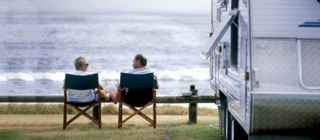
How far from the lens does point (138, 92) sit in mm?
9172

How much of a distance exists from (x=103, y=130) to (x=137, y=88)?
71 cm

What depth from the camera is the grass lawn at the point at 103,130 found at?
332 inches

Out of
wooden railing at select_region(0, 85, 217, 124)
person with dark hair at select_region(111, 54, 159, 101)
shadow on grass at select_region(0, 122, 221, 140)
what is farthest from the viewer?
wooden railing at select_region(0, 85, 217, 124)

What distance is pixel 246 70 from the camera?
5.63 meters

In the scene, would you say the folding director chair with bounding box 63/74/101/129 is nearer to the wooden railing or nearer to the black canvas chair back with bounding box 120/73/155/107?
the black canvas chair back with bounding box 120/73/155/107

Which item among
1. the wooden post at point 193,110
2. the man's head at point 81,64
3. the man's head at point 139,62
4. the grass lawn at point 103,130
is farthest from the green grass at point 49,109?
the man's head at point 139,62

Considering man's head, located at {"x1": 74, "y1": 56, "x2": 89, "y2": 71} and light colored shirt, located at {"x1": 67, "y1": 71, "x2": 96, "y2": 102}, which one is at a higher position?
man's head, located at {"x1": 74, "y1": 56, "x2": 89, "y2": 71}

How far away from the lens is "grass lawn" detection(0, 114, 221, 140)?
842 centimetres

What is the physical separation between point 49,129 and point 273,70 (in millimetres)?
4403

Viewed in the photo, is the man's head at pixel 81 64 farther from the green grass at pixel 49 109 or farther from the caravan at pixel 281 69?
the caravan at pixel 281 69

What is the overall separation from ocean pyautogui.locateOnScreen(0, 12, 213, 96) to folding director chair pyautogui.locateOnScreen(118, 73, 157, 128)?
9.10 m

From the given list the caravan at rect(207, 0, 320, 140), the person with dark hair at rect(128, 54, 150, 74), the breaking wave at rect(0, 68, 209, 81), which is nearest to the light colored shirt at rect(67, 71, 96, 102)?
the person with dark hair at rect(128, 54, 150, 74)

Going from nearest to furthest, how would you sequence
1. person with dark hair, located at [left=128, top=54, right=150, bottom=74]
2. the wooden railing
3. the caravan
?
the caravan
person with dark hair, located at [left=128, top=54, right=150, bottom=74]
the wooden railing

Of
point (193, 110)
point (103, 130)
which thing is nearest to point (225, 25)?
point (103, 130)
